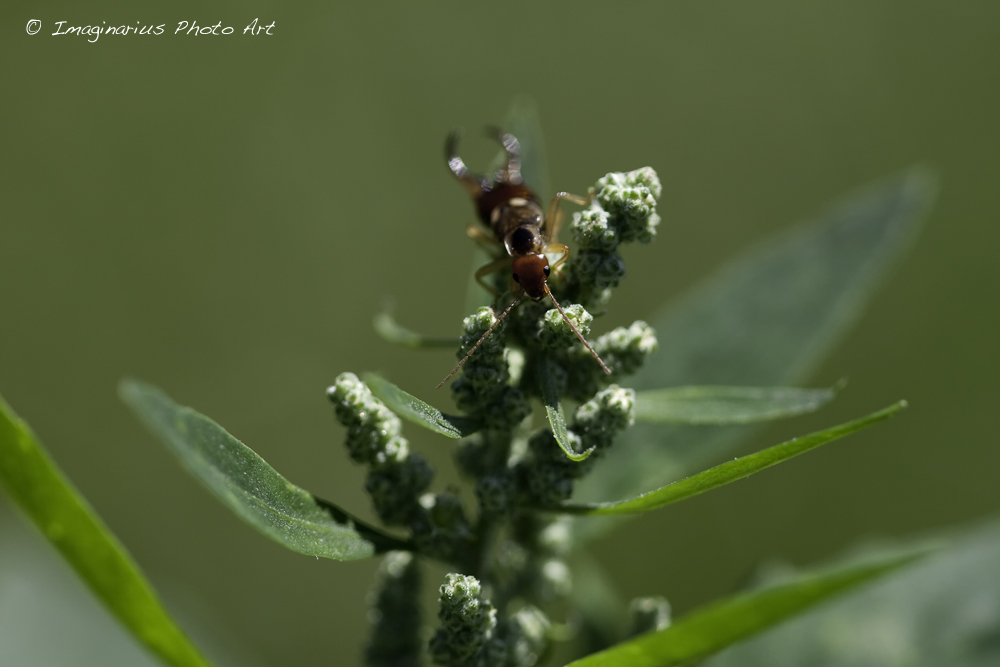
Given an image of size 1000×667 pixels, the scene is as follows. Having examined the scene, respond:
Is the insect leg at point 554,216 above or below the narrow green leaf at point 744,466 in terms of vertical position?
above

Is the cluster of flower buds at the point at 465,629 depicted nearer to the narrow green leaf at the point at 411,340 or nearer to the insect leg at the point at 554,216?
the narrow green leaf at the point at 411,340

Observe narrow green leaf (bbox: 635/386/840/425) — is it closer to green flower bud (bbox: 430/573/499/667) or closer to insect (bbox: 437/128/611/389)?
insect (bbox: 437/128/611/389)

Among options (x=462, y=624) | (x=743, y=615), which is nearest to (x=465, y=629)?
(x=462, y=624)

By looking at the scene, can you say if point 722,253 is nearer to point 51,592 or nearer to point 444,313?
point 444,313

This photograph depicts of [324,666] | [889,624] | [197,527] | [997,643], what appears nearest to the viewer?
[997,643]

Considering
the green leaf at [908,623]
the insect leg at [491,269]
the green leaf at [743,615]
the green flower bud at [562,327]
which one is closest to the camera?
the green leaf at [743,615]

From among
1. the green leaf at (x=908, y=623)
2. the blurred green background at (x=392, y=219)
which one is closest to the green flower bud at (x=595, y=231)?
the green leaf at (x=908, y=623)

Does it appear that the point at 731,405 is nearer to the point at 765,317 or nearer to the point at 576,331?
the point at 576,331

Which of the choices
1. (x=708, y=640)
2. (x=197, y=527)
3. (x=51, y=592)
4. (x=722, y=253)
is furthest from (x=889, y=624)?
(x=197, y=527)

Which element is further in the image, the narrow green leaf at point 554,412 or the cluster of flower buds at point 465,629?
the cluster of flower buds at point 465,629
